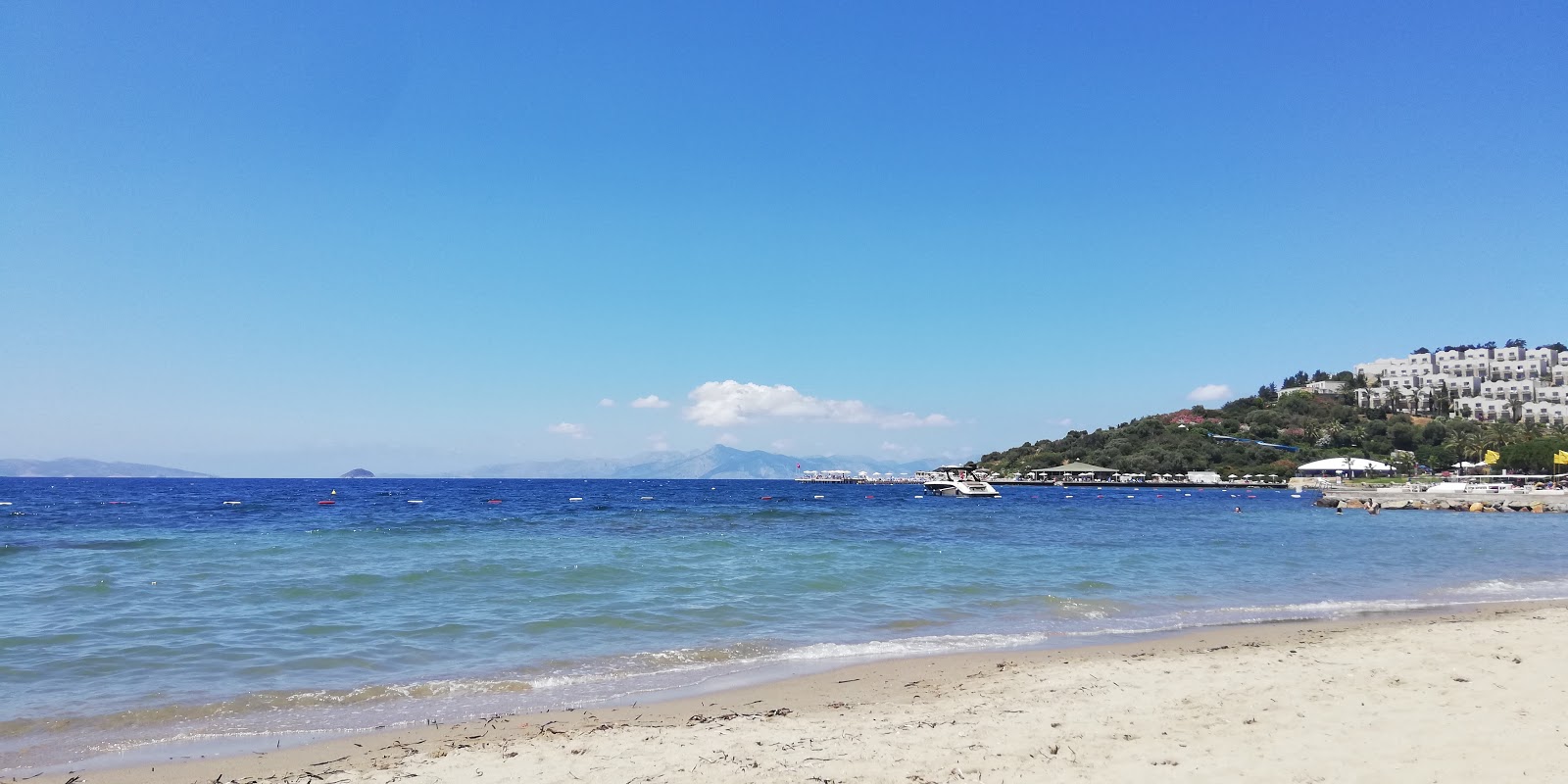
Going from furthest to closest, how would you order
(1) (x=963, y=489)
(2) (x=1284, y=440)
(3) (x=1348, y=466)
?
1. (2) (x=1284, y=440)
2. (3) (x=1348, y=466)
3. (1) (x=963, y=489)

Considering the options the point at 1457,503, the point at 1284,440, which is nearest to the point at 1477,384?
the point at 1284,440

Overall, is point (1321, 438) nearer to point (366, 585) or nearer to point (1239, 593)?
point (1239, 593)

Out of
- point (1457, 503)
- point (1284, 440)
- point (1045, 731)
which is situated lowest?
point (1457, 503)

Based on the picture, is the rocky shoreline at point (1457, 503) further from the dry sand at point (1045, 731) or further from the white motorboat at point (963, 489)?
the dry sand at point (1045, 731)

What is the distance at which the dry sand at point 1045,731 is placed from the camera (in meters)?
6.46

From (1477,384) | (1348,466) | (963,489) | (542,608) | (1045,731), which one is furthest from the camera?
(1477,384)

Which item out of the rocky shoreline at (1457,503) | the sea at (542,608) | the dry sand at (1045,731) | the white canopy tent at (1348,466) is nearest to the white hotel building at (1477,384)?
the white canopy tent at (1348,466)

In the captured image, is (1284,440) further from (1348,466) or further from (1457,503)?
(1457,503)

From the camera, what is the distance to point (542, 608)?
49.9 ft

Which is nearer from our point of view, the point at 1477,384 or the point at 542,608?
the point at 542,608

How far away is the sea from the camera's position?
9414 mm

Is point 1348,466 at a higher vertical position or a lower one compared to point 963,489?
higher

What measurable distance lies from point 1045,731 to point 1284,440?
144m

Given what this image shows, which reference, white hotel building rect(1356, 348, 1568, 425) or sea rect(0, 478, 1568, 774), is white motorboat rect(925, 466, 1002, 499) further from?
white hotel building rect(1356, 348, 1568, 425)
